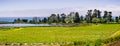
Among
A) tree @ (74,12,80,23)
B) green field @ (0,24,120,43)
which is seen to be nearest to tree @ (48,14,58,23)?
tree @ (74,12,80,23)

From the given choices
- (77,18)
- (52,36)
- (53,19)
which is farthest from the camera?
(53,19)

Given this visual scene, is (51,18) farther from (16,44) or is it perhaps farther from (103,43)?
(103,43)

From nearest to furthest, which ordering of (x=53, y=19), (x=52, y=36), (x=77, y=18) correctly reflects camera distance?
(x=52, y=36), (x=77, y=18), (x=53, y=19)

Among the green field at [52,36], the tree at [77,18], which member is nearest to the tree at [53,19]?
the tree at [77,18]

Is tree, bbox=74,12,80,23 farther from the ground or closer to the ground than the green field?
farther from the ground

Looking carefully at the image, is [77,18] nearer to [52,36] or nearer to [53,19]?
[53,19]

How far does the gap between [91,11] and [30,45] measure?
489 feet

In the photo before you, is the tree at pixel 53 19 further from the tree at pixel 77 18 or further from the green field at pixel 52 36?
the green field at pixel 52 36

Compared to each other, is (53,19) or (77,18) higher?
(77,18)

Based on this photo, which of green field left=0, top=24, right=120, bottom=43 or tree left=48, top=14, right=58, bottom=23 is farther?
tree left=48, top=14, right=58, bottom=23

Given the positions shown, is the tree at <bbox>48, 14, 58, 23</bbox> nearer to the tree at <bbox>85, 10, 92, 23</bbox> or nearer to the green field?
the tree at <bbox>85, 10, 92, 23</bbox>

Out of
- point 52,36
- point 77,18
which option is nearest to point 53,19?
point 77,18

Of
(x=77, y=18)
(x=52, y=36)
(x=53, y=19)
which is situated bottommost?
(x=52, y=36)

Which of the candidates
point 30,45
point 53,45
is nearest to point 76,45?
point 53,45
